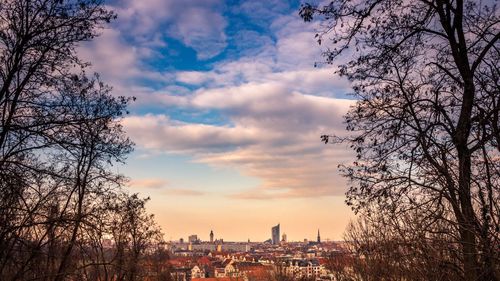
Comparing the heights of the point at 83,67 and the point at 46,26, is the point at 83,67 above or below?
below

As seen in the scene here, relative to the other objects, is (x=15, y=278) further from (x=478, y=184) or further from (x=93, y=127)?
(x=478, y=184)

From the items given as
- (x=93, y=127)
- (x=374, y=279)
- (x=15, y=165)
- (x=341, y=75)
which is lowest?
(x=374, y=279)

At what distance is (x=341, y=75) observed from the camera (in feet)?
26.1

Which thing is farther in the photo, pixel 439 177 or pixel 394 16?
pixel 394 16

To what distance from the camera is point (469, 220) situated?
538cm

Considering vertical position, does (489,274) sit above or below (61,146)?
below

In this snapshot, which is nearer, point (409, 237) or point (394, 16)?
point (409, 237)

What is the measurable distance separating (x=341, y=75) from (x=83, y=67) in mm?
4335

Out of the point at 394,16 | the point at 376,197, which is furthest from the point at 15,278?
the point at 394,16

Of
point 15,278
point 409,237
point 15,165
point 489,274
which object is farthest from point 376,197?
point 15,278

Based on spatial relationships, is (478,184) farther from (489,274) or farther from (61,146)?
(61,146)

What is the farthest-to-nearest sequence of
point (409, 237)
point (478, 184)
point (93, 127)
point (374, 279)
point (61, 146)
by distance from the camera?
point (374, 279), point (93, 127), point (61, 146), point (409, 237), point (478, 184)

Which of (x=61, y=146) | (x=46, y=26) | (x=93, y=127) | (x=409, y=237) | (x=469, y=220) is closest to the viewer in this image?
(x=469, y=220)

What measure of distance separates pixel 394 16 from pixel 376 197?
2.82 m
